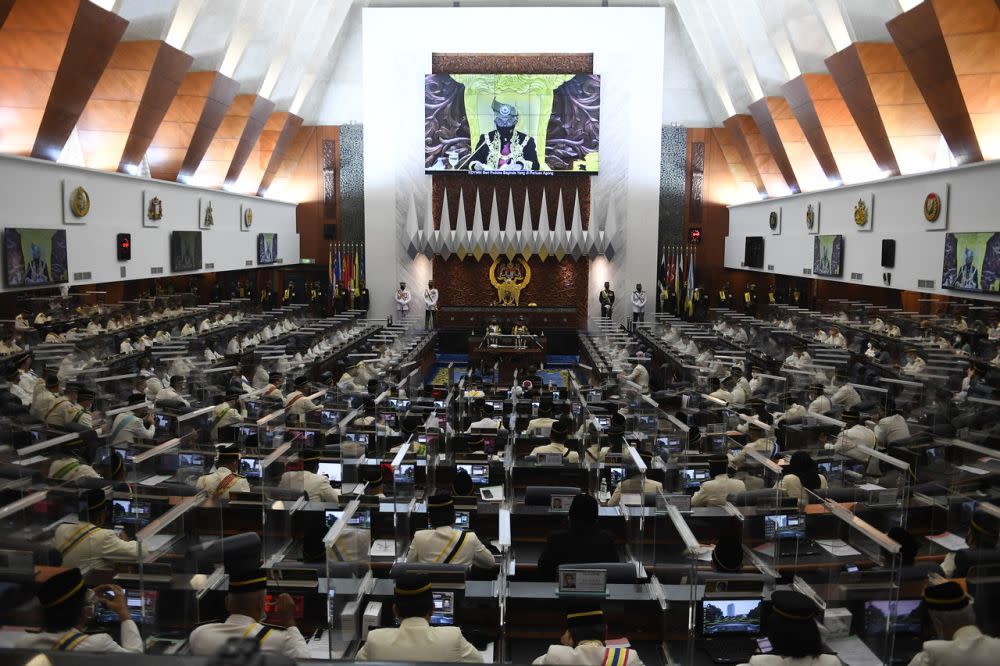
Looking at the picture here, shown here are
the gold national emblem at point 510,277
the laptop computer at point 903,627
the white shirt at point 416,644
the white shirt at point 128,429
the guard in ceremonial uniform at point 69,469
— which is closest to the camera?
the white shirt at point 416,644

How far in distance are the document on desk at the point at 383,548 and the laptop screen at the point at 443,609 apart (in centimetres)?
171

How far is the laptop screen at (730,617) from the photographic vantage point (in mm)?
4754

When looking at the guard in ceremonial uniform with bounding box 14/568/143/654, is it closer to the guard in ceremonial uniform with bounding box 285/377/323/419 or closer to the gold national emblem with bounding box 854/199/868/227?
the guard in ceremonial uniform with bounding box 285/377/323/419

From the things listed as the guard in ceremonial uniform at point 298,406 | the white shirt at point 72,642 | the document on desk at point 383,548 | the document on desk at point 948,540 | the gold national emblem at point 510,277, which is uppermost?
the gold national emblem at point 510,277

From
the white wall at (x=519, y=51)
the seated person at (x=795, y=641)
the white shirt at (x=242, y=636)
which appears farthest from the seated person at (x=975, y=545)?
the white wall at (x=519, y=51)

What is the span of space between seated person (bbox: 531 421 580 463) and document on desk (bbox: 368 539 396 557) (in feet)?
8.12

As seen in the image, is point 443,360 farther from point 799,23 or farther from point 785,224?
point 799,23

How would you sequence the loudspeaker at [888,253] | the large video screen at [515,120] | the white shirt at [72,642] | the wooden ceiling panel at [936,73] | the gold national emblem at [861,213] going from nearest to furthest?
the white shirt at [72,642] → the wooden ceiling panel at [936,73] → the loudspeaker at [888,253] → the gold national emblem at [861,213] → the large video screen at [515,120]

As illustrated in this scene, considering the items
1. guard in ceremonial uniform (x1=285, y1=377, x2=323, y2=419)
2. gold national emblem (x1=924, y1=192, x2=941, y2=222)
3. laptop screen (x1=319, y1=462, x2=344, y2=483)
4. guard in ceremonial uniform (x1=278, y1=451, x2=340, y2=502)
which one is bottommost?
laptop screen (x1=319, y1=462, x2=344, y2=483)

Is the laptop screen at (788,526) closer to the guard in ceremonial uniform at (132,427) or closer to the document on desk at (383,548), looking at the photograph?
the document on desk at (383,548)

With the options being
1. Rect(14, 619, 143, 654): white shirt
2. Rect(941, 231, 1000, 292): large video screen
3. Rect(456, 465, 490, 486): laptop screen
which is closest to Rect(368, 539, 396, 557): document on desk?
Rect(456, 465, 490, 486): laptop screen

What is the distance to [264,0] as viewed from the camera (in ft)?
66.3

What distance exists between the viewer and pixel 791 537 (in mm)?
6066

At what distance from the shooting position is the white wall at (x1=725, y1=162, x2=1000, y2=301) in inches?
559
